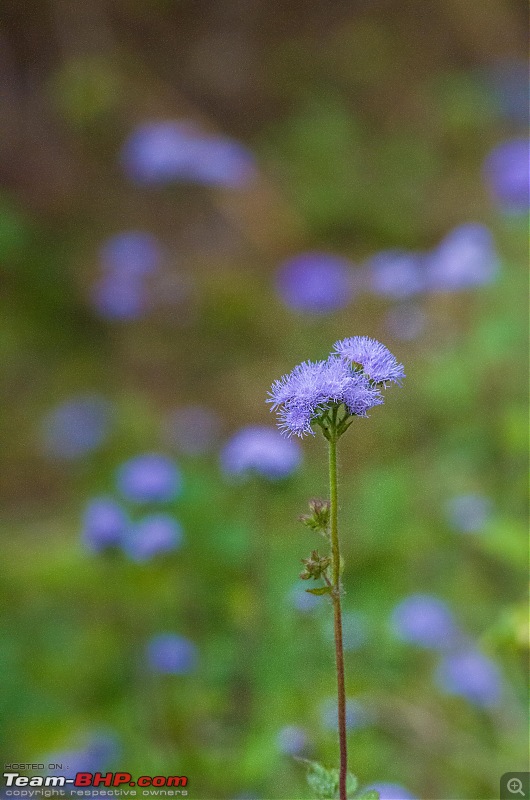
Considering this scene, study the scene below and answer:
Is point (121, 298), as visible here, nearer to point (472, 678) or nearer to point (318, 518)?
point (472, 678)

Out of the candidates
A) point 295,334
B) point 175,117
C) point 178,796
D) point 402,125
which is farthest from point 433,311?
point 402,125

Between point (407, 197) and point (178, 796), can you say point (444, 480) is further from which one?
point (407, 197)

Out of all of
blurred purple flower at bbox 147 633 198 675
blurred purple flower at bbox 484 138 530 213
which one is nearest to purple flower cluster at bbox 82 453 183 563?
blurred purple flower at bbox 147 633 198 675

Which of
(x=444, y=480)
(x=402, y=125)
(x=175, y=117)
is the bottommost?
(x=444, y=480)

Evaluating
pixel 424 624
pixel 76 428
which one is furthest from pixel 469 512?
pixel 76 428

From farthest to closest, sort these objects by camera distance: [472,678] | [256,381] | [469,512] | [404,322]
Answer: [256,381]
[404,322]
[469,512]
[472,678]

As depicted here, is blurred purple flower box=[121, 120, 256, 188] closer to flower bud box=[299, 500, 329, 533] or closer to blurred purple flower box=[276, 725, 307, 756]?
blurred purple flower box=[276, 725, 307, 756]
